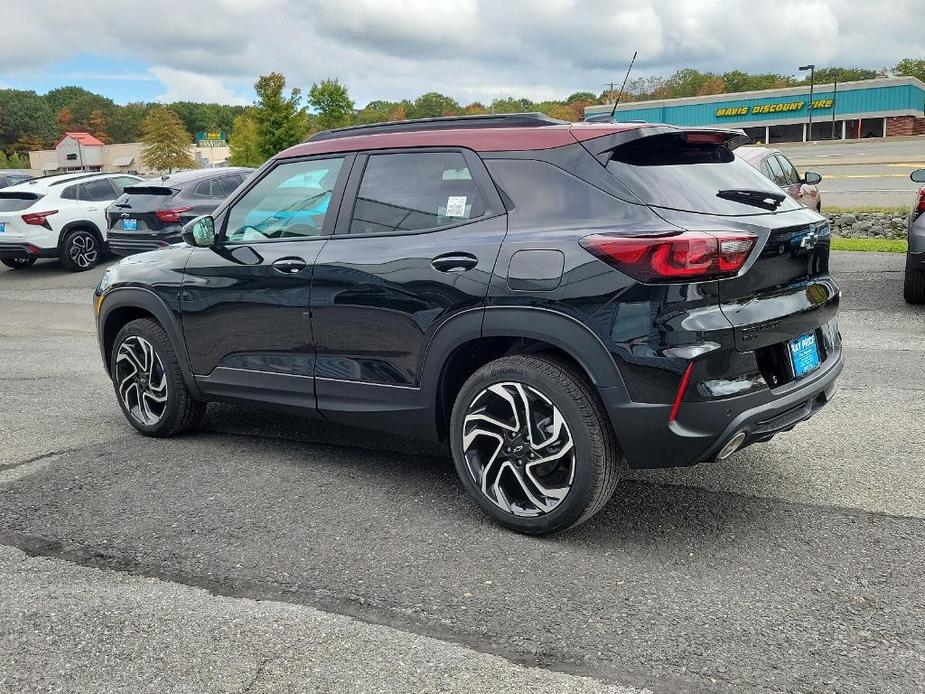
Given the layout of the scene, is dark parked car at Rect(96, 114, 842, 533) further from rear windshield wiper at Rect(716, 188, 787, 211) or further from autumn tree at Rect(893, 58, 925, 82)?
autumn tree at Rect(893, 58, 925, 82)

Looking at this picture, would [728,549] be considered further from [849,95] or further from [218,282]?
[849,95]

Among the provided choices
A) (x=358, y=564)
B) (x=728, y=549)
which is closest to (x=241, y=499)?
(x=358, y=564)

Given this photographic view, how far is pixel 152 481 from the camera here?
4707 millimetres

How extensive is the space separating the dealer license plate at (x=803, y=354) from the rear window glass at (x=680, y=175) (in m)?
0.58

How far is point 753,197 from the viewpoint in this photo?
12.9 feet

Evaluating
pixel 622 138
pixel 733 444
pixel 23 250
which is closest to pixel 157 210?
pixel 23 250

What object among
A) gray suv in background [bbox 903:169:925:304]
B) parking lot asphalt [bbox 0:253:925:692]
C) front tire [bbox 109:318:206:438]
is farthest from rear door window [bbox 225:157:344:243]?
gray suv in background [bbox 903:169:925:304]

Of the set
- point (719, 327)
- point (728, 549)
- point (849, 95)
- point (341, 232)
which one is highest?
point (849, 95)

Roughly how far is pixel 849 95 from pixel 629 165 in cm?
8541

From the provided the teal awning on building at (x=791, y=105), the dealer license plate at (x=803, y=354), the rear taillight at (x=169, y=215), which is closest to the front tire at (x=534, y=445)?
the dealer license plate at (x=803, y=354)

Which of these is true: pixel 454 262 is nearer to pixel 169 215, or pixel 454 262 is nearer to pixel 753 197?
pixel 753 197

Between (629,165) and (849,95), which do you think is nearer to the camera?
(629,165)

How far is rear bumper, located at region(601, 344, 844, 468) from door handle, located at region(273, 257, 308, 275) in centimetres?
178

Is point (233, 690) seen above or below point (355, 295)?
below
